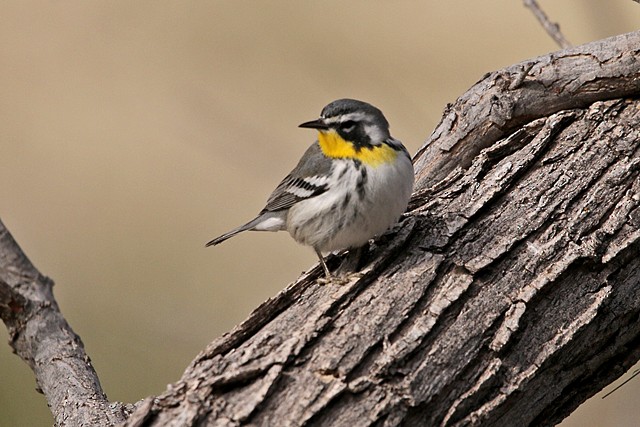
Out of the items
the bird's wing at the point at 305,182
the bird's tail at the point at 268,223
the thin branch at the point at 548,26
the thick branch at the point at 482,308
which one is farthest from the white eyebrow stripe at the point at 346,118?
the thin branch at the point at 548,26

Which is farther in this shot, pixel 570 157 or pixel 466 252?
pixel 570 157

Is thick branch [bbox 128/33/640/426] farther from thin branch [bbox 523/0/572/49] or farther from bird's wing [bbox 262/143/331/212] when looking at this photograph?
thin branch [bbox 523/0/572/49]

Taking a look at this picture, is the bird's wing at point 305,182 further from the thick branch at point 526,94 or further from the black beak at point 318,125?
the thick branch at point 526,94

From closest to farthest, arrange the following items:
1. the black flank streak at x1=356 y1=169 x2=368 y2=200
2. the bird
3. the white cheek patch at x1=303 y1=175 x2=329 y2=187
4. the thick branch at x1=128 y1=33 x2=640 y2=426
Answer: the thick branch at x1=128 y1=33 x2=640 y2=426, the bird, the black flank streak at x1=356 y1=169 x2=368 y2=200, the white cheek patch at x1=303 y1=175 x2=329 y2=187

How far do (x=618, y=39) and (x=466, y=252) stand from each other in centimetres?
133

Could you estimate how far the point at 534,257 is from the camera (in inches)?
110

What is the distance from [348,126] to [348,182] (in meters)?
0.24

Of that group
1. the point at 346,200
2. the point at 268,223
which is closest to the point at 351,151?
the point at 346,200

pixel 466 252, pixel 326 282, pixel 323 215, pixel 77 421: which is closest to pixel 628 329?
pixel 466 252

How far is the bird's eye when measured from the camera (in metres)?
3.44

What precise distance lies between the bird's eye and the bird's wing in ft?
0.50

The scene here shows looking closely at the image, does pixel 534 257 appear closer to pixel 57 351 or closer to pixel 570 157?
pixel 570 157

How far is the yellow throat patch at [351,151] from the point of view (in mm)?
3383

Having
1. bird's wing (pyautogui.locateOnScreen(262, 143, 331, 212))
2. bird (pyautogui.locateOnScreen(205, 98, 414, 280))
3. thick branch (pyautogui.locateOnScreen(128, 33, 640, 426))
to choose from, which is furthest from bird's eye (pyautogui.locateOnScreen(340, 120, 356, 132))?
thick branch (pyautogui.locateOnScreen(128, 33, 640, 426))
